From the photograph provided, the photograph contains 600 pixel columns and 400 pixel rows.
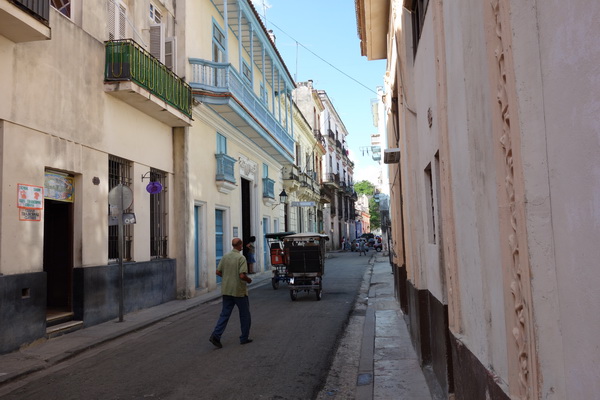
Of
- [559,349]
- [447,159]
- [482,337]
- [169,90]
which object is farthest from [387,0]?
[559,349]

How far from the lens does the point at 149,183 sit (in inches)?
476

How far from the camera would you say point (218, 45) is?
57.9 feet

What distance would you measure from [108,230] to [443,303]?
8.58 meters

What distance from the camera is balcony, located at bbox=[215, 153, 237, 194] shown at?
661 inches

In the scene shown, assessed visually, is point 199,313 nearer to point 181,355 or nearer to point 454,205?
point 181,355

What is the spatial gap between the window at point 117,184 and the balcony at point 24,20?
12.2 ft

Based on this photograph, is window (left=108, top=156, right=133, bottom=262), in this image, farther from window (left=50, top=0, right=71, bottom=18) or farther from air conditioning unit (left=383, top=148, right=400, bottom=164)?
air conditioning unit (left=383, top=148, right=400, bottom=164)

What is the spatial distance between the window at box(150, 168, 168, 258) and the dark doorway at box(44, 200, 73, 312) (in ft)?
10.2

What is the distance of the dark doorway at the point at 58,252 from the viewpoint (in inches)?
394

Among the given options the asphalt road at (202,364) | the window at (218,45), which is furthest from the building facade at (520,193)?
the window at (218,45)

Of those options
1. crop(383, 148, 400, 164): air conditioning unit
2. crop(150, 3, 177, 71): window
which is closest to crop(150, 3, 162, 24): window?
crop(150, 3, 177, 71): window

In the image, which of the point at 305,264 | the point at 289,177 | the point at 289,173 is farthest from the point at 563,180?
the point at 289,173

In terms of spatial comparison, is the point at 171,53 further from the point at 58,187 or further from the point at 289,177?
the point at 289,177

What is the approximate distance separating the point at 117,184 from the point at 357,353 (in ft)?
22.9
